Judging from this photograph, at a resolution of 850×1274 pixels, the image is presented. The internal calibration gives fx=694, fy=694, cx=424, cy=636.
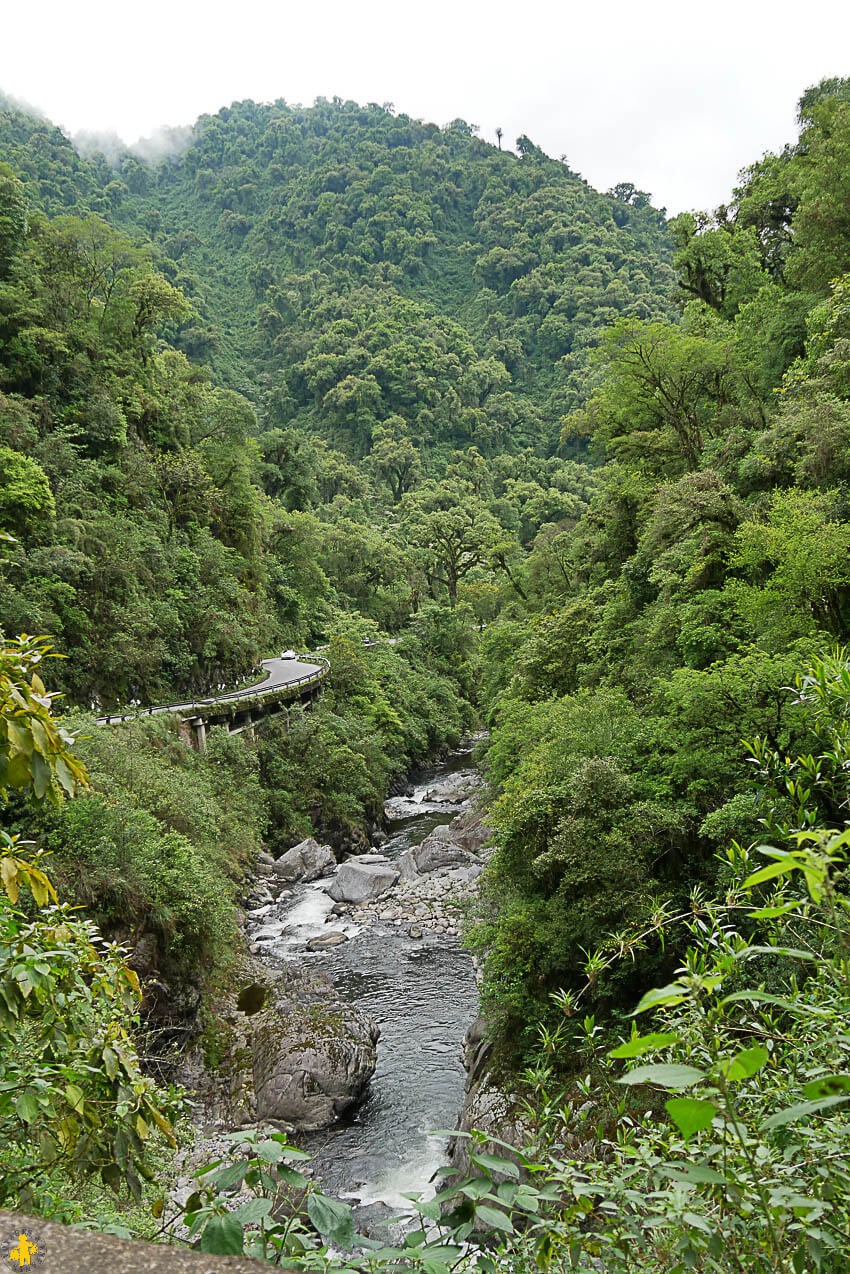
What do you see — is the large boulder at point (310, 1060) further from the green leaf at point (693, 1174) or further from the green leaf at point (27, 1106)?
the green leaf at point (693, 1174)

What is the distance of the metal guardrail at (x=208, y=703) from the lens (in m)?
18.5

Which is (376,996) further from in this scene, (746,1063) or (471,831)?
(746,1063)

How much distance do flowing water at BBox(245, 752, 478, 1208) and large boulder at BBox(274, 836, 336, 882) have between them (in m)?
0.80

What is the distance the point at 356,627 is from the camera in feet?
127

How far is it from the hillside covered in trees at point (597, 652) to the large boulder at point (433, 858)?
13.0 ft

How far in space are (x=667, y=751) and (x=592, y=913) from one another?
295 cm

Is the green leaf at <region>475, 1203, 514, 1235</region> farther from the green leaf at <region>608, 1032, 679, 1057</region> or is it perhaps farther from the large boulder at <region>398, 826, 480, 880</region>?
the large boulder at <region>398, 826, 480, 880</region>

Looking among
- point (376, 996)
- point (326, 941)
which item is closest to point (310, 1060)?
point (376, 996)

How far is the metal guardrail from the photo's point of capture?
18.5 meters

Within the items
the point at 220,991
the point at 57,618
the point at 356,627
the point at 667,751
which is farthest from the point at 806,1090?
the point at 356,627

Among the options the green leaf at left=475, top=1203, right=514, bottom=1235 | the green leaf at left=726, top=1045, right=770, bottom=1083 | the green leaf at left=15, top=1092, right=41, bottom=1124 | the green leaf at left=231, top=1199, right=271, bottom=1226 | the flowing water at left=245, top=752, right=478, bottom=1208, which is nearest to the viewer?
the green leaf at left=726, top=1045, right=770, bottom=1083

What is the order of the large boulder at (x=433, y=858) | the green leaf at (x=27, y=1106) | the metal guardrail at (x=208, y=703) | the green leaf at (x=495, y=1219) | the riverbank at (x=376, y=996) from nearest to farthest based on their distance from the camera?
the green leaf at (x=495, y=1219) < the green leaf at (x=27, y=1106) < the riverbank at (x=376, y=996) < the metal guardrail at (x=208, y=703) < the large boulder at (x=433, y=858)

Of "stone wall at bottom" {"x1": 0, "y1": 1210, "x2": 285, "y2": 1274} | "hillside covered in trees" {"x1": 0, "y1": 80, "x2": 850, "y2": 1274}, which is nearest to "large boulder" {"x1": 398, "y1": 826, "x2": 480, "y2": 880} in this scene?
"hillside covered in trees" {"x1": 0, "y1": 80, "x2": 850, "y2": 1274}

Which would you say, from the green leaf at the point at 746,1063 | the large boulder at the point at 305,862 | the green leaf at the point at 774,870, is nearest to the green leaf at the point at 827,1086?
the green leaf at the point at 746,1063
